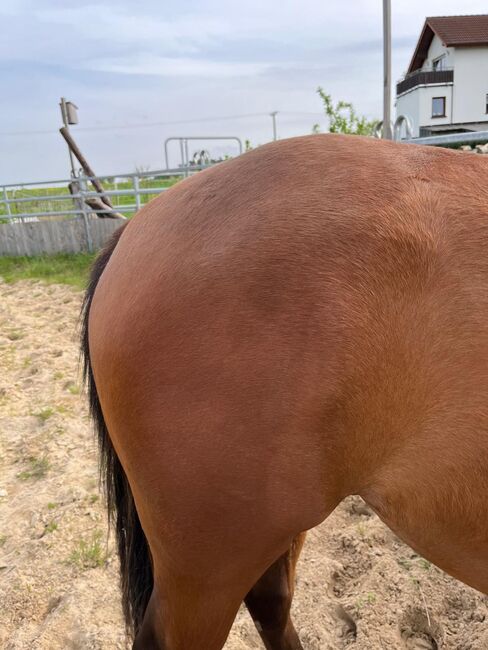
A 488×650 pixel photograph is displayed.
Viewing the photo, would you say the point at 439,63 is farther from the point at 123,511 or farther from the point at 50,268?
the point at 123,511

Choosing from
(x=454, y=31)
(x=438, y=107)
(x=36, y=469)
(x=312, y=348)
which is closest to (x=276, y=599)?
(x=312, y=348)

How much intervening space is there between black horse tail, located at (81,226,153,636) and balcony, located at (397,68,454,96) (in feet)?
79.3

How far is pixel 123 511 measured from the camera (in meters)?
1.29

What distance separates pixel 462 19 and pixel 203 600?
31123 millimetres

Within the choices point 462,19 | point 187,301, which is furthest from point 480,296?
point 462,19

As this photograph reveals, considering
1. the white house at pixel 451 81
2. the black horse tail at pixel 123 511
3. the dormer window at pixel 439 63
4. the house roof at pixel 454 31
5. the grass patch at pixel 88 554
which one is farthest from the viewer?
the dormer window at pixel 439 63

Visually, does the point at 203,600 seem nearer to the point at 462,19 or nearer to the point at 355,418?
the point at 355,418

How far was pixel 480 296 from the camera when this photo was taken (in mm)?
822

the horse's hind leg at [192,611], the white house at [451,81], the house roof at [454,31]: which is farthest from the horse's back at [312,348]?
the house roof at [454,31]

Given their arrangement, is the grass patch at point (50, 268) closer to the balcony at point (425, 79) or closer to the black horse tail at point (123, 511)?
the black horse tail at point (123, 511)

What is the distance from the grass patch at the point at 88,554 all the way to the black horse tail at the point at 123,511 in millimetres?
778

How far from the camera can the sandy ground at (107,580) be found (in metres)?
1.63

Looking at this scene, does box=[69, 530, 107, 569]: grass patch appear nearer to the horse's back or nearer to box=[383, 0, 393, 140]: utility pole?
the horse's back

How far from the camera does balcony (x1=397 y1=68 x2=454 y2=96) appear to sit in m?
21.6
